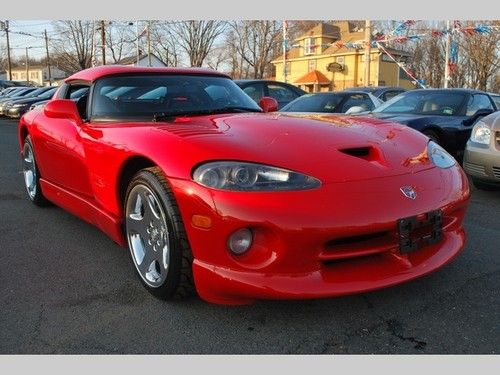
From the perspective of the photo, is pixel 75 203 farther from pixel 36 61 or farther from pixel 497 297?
pixel 36 61

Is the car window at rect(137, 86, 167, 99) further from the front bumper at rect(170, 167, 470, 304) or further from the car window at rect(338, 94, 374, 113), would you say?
the car window at rect(338, 94, 374, 113)

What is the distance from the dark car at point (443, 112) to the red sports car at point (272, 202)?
4.02 m

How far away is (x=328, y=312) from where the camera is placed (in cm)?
267

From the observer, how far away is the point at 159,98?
3742 mm

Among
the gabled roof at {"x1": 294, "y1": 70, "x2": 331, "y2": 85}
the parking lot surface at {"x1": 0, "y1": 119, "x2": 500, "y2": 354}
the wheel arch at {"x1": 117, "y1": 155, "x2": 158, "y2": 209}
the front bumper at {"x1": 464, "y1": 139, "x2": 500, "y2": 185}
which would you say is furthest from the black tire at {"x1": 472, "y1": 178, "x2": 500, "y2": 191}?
the gabled roof at {"x1": 294, "y1": 70, "x2": 331, "y2": 85}

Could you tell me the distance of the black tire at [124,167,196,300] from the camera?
257cm

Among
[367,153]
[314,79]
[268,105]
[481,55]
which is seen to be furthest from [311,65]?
[367,153]

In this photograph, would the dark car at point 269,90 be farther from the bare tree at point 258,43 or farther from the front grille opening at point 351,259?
the bare tree at point 258,43

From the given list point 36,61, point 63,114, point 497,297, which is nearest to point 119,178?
point 63,114

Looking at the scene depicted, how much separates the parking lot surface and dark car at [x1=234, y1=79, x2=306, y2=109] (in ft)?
25.0

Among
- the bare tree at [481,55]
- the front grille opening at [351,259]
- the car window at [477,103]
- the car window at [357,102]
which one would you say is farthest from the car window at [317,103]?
the bare tree at [481,55]

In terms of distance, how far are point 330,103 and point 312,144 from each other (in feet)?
20.9

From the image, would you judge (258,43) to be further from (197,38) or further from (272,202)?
(272,202)

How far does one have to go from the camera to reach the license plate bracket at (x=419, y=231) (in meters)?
2.51
